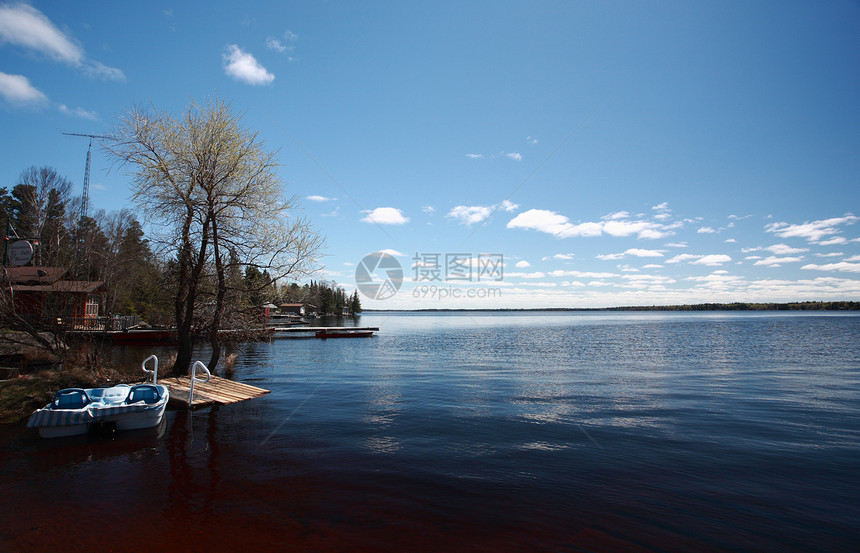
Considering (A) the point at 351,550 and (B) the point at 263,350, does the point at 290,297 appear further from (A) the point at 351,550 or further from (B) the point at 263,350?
(B) the point at 263,350

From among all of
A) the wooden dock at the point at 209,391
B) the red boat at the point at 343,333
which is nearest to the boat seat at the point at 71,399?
the wooden dock at the point at 209,391

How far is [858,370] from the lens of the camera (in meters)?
27.6

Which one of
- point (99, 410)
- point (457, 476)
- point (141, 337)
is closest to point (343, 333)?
point (141, 337)

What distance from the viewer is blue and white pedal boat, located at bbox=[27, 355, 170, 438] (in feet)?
38.1

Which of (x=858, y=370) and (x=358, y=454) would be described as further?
(x=858, y=370)

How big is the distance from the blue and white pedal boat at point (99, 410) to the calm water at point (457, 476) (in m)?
0.42

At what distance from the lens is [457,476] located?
9883mm

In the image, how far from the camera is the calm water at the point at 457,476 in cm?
720

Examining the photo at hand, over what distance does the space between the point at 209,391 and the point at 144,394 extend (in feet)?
12.0

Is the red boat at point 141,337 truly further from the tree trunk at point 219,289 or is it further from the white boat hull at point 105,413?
the white boat hull at point 105,413

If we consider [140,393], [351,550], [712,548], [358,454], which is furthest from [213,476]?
[712,548]

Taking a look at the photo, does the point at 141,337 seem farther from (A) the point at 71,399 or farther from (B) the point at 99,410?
(B) the point at 99,410

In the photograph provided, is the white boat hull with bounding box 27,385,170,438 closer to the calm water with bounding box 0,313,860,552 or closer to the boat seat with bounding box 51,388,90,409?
the boat seat with bounding box 51,388,90,409

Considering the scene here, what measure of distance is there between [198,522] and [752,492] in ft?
37.3
